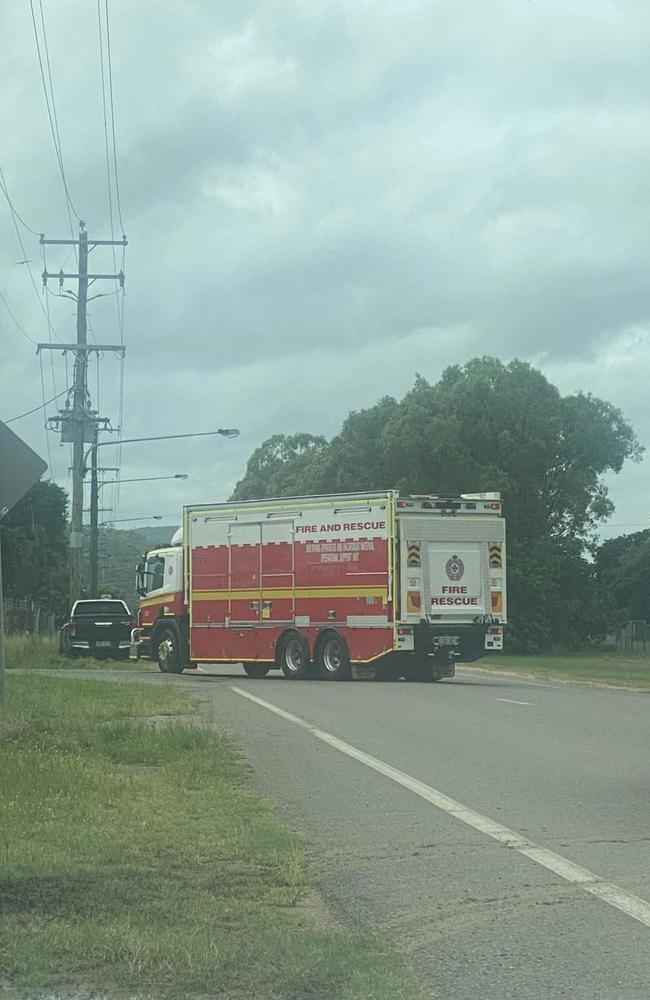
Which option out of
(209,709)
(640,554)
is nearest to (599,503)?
(640,554)

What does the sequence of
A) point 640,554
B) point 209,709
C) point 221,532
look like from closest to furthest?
point 209,709
point 221,532
point 640,554

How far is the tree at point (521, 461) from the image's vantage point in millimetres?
60406

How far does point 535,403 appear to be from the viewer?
6284 centimetres

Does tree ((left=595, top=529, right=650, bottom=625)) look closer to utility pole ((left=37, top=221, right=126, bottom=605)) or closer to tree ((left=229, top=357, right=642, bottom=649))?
tree ((left=229, top=357, right=642, bottom=649))

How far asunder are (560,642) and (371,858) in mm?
56208

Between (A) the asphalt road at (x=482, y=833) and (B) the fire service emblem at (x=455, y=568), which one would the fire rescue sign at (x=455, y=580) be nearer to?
(B) the fire service emblem at (x=455, y=568)

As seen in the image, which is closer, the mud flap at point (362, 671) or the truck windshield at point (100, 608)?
the mud flap at point (362, 671)

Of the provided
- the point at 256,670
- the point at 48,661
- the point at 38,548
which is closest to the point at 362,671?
the point at 256,670

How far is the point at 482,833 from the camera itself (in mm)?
9227

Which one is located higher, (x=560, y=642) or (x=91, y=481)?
(x=91, y=481)

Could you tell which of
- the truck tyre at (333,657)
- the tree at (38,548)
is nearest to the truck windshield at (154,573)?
the truck tyre at (333,657)

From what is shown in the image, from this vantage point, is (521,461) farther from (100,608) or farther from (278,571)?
(278,571)

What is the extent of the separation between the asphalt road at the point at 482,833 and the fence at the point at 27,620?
39.1 metres

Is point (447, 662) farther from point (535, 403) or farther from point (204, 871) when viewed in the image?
point (535, 403)
